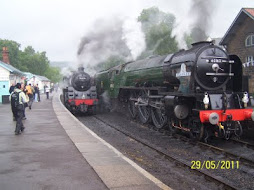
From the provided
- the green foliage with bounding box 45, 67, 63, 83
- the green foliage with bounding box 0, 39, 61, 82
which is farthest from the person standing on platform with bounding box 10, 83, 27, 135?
the green foliage with bounding box 45, 67, 63, 83

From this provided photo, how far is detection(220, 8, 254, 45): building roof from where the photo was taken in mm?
17531

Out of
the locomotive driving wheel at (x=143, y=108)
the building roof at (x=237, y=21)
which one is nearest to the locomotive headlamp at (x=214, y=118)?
the locomotive driving wheel at (x=143, y=108)

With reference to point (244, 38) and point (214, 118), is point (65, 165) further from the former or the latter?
point (244, 38)

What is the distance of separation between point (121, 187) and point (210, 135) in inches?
192

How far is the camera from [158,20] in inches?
839

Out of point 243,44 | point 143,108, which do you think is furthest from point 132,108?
point 243,44

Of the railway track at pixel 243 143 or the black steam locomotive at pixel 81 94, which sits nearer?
the railway track at pixel 243 143

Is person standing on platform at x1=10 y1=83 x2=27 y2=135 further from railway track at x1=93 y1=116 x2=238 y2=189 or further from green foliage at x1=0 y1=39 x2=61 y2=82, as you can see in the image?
green foliage at x1=0 y1=39 x2=61 y2=82

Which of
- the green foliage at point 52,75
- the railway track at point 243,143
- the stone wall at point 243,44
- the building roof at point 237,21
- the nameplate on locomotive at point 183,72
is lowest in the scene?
the railway track at point 243,143

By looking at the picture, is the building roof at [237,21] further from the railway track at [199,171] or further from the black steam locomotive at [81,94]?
the railway track at [199,171]

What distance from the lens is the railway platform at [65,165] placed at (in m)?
4.35

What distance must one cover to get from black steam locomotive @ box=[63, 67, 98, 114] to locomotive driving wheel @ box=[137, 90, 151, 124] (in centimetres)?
455

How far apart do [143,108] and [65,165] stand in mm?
7331

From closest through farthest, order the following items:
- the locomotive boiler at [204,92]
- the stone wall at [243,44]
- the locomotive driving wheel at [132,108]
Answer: the locomotive boiler at [204,92] < the locomotive driving wheel at [132,108] < the stone wall at [243,44]
